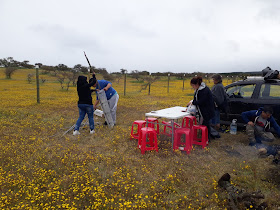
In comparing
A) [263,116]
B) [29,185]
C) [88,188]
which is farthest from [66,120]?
[263,116]

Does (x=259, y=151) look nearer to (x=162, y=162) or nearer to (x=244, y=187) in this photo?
(x=244, y=187)

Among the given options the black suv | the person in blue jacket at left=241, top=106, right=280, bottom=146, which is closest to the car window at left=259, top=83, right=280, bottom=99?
the black suv

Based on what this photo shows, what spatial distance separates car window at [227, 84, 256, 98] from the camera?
19.8 feet

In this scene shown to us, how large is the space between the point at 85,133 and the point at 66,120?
213cm

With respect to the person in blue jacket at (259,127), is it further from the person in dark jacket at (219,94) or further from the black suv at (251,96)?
the person in dark jacket at (219,94)

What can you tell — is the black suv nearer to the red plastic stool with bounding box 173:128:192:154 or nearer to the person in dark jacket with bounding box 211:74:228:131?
the person in dark jacket with bounding box 211:74:228:131

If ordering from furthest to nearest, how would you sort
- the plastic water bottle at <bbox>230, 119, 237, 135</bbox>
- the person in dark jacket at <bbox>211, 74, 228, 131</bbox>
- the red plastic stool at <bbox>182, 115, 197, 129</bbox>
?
the plastic water bottle at <bbox>230, 119, 237, 135</bbox> < the red plastic stool at <bbox>182, 115, 197, 129</bbox> < the person in dark jacket at <bbox>211, 74, 228, 131</bbox>

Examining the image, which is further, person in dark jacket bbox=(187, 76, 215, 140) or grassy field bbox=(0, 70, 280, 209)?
person in dark jacket bbox=(187, 76, 215, 140)

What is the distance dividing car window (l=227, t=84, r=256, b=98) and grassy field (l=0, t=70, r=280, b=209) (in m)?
1.32

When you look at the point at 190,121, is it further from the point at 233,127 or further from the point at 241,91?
the point at 241,91

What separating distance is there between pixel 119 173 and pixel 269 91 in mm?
4879

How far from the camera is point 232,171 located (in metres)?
4.04

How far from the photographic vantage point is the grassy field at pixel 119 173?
10.2ft

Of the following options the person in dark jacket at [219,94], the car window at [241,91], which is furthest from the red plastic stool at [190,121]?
the car window at [241,91]
